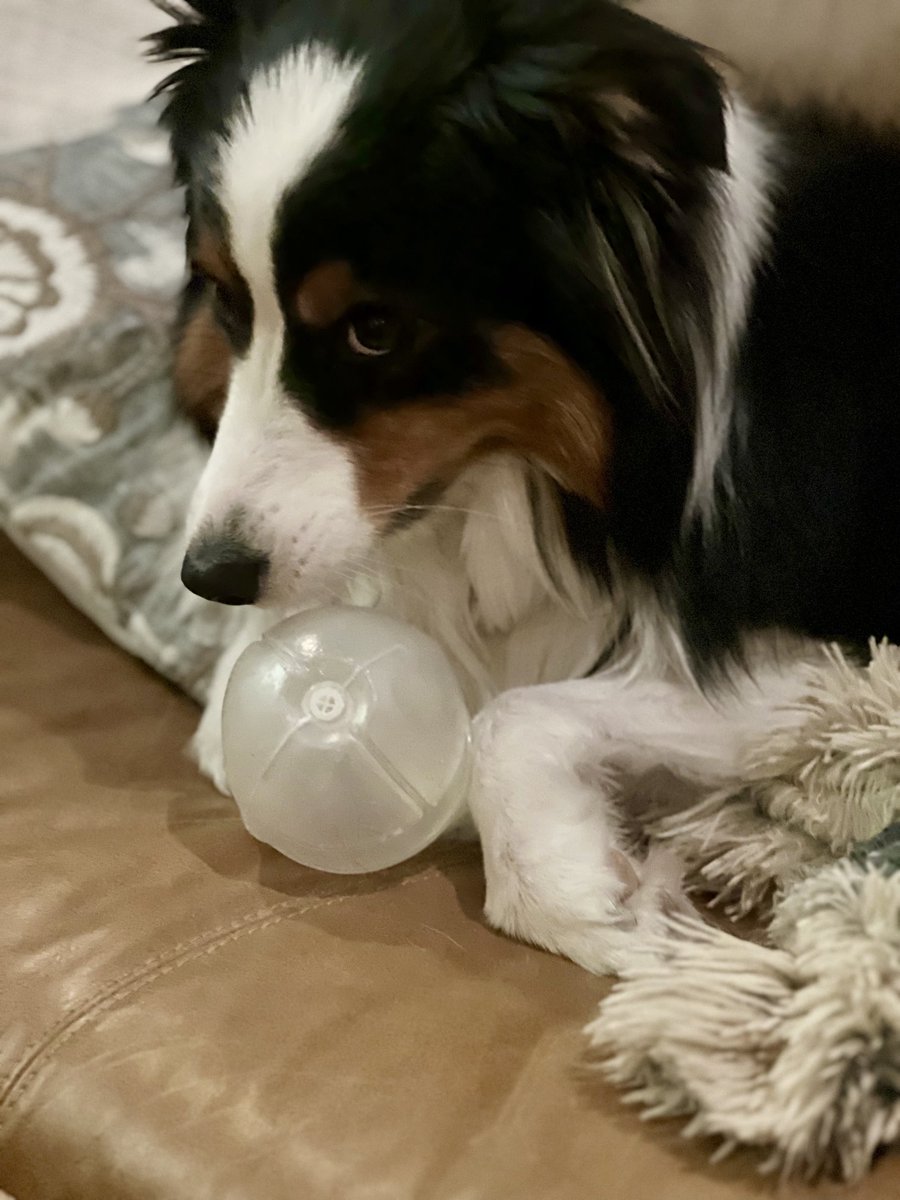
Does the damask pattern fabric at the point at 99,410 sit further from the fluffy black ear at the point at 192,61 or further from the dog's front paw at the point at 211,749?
the fluffy black ear at the point at 192,61

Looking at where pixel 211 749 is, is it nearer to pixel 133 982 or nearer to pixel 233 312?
pixel 133 982

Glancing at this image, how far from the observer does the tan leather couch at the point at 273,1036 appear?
2.76 ft

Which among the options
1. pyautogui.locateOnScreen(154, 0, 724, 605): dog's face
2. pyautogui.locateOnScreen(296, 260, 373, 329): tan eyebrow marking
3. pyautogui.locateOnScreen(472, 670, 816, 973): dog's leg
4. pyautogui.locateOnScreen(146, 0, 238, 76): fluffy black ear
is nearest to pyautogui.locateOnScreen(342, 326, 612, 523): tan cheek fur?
pyautogui.locateOnScreen(154, 0, 724, 605): dog's face

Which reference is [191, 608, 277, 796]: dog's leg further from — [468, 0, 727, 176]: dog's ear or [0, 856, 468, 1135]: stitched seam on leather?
[468, 0, 727, 176]: dog's ear

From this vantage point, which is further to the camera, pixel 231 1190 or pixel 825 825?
pixel 825 825

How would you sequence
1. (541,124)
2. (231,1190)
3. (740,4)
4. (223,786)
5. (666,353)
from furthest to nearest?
(740,4) < (223,786) < (666,353) < (541,124) < (231,1190)

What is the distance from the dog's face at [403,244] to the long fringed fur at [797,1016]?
44 cm

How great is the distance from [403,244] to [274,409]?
21 centimetres

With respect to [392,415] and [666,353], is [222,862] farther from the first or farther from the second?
[666,353]

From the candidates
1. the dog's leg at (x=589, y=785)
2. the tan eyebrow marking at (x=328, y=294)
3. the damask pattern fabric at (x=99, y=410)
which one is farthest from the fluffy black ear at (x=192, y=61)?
the dog's leg at (x=589, y=785)

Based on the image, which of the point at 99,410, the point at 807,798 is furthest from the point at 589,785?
the point at 99,410

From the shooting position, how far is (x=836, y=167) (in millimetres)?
1364

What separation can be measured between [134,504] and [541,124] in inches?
30.1

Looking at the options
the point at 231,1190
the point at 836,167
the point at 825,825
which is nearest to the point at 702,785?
the point at 825,825
